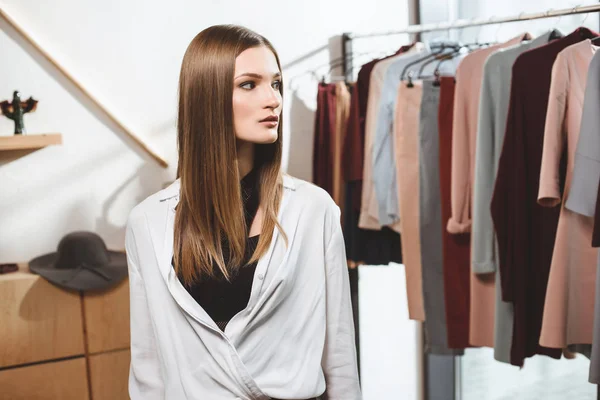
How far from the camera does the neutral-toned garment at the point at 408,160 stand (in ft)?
7.83

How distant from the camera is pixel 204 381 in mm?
1282

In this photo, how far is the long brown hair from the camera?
48.4 inches

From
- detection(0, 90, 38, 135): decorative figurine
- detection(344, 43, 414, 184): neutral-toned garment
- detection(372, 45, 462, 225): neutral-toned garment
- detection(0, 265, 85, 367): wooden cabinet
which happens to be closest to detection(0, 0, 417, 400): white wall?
detection(0, 90, 38, 135): decorative figurine

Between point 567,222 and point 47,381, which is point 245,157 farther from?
point 47,381

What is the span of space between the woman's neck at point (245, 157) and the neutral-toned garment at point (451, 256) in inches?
43.5

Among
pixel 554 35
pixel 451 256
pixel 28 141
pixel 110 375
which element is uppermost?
pixel 554 35

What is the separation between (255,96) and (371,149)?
4.35ft

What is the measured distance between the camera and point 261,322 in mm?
1284

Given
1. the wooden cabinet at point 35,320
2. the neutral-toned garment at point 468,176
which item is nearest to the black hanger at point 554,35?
the neutral-toned garment at point 468,176

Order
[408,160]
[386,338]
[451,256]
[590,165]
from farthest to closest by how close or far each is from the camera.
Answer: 1. [386,338]
2. [408,160]
3. [451,256]
4. [590,165]

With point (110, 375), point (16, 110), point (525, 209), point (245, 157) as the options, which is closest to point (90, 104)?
point (16, 110)

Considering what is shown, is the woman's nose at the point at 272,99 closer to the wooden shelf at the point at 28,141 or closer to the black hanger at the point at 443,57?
the wooden shelf at the point at 28,141

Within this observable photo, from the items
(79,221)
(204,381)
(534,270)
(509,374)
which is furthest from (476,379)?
(204,381)

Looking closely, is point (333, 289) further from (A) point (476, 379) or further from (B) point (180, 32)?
(A) point (476, 379)
